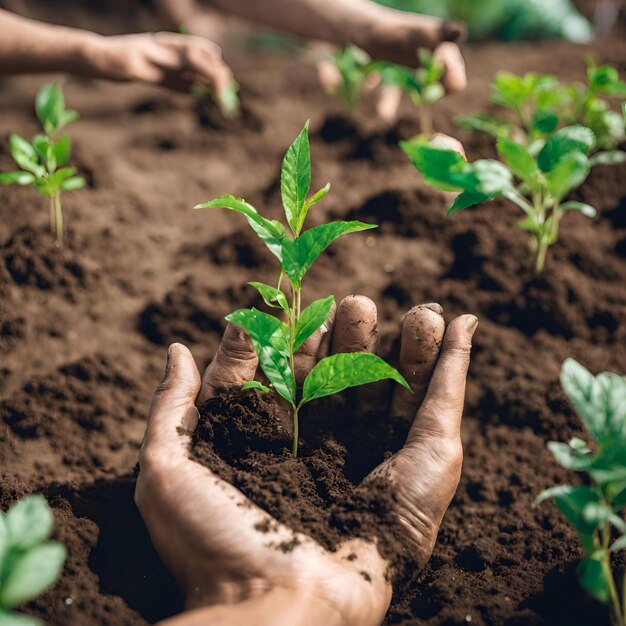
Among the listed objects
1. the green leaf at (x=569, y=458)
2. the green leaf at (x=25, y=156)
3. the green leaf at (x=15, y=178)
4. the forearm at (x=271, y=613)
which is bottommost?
the forearm at (x=271, y=613)

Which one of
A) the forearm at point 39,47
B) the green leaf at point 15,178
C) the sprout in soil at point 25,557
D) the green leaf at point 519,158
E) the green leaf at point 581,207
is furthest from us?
the forearm at point 39,47

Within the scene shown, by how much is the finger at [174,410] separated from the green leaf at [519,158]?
0.91m

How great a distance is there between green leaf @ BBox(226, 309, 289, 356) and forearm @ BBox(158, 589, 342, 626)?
1.63 ft

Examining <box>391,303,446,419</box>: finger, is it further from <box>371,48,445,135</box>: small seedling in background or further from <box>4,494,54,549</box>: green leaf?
<box>371,48,445,135</box>: small seedling in background

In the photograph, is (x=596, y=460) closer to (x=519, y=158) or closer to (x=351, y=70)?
(x=519, y=158)

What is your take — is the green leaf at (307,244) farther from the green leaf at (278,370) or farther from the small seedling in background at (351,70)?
the small seedling in background at (351,70)

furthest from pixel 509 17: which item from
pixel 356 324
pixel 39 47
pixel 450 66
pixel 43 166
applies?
pixel 356 324

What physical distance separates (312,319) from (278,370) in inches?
5.4

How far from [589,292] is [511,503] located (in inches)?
35.4

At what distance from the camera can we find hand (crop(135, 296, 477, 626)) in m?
1.24

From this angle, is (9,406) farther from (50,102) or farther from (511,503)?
(511,503)

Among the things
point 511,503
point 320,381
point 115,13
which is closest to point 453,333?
point 320,381

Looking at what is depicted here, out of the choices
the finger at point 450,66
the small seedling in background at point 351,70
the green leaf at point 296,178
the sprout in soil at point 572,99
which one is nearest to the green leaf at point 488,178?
the green leaf at point 296,178

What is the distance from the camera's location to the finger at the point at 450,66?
2.70 metres
